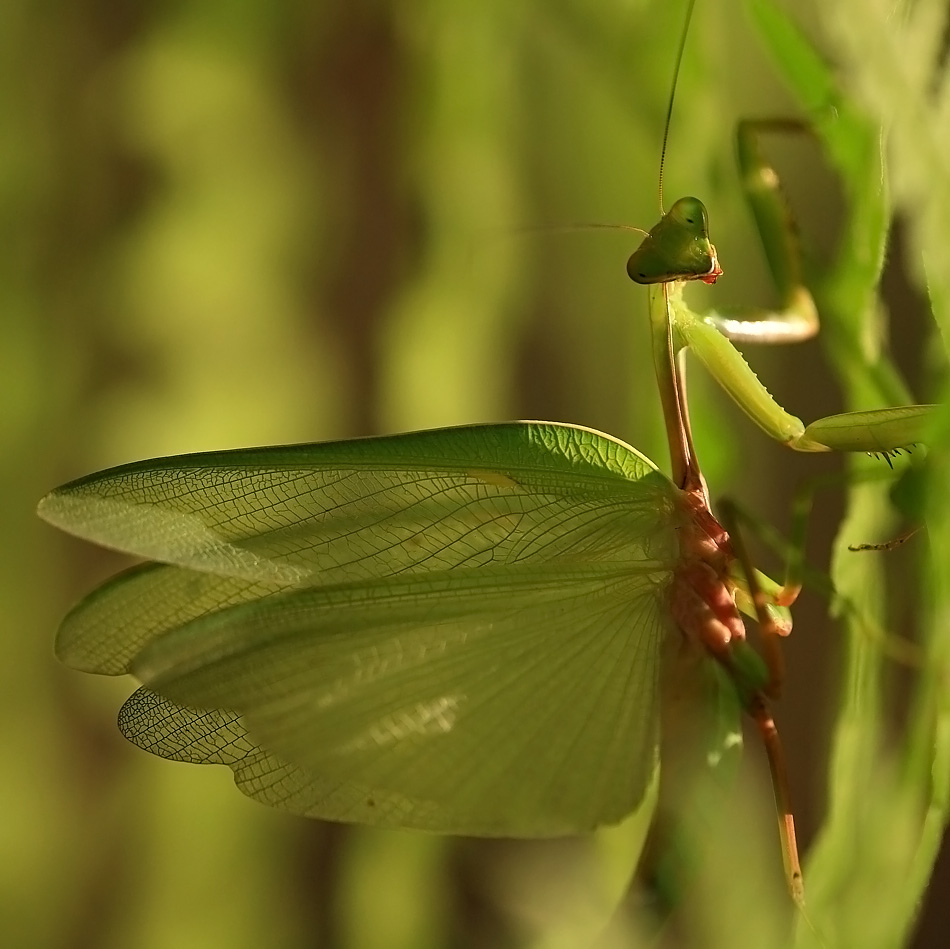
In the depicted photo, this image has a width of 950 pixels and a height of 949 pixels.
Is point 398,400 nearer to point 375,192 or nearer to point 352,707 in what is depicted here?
point 375,192

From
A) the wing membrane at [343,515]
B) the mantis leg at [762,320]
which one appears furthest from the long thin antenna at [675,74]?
the wing membrane at [343,515]

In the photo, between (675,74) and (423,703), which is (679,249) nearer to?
(675,74)

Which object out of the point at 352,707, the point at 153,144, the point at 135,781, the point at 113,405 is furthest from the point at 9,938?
the point at 153,144

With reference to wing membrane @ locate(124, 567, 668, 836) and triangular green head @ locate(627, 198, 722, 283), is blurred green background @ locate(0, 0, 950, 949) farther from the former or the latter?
wing membrane @ locate(124, 567, 668, 836)

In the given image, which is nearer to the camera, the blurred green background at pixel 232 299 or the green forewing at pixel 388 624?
the green forewing at pixel 388 624

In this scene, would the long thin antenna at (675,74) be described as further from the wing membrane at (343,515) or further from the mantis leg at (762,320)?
the wing membrane at (343,515)
